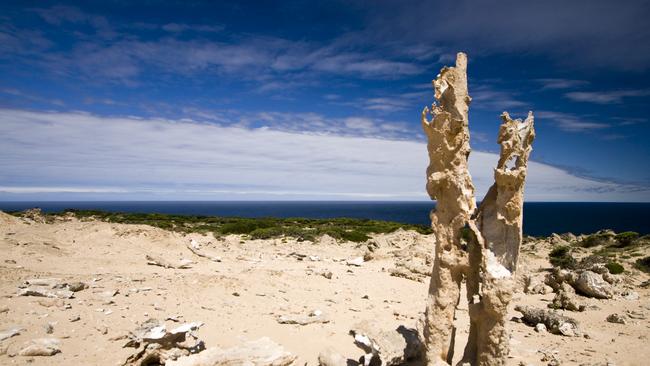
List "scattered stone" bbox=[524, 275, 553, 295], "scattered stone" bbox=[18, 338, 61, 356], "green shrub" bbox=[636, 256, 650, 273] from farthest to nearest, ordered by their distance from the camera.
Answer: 1. "green shrub" bbox=[636, 256, 650, 273]
2. "scattered stone" bbox=[524, 275, 553, 295]
3. "scattered stone" bbox=[18, 338, 61, 356]

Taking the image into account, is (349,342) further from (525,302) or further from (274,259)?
(274,259)

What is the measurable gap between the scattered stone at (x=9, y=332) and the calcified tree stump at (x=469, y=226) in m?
8.48

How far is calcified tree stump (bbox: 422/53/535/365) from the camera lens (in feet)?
20.2

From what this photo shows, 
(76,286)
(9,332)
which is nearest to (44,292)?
(76,286)

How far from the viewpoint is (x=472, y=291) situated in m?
6.98

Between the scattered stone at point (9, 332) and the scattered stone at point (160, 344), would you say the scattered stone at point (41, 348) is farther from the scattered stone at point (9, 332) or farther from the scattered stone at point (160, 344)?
the scattered stone at point (160, 344)

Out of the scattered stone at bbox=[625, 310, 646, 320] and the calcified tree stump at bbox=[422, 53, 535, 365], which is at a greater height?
the calcified tree stump at bbox=[422, 53, 535, 365]

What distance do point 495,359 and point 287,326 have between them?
17.8 ft

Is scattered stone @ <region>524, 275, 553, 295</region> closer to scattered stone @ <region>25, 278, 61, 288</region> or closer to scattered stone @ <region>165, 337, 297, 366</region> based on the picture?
scattered stone @ <region>165, 337, 297, 366</region>

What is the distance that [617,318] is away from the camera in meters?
12.0

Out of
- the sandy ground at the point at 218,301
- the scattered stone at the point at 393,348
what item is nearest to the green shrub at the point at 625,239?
the sandy ground at the point at 218,301

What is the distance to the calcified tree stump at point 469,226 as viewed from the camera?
6156 mm

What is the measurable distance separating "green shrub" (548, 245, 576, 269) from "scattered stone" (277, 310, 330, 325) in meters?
16.9

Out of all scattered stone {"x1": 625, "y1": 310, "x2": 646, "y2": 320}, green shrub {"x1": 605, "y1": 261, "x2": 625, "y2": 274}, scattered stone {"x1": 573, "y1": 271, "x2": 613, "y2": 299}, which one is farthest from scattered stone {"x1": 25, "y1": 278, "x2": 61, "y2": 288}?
green shrub {"x1": 605, "y1": 261, "x2": 625, "y2": 274}
